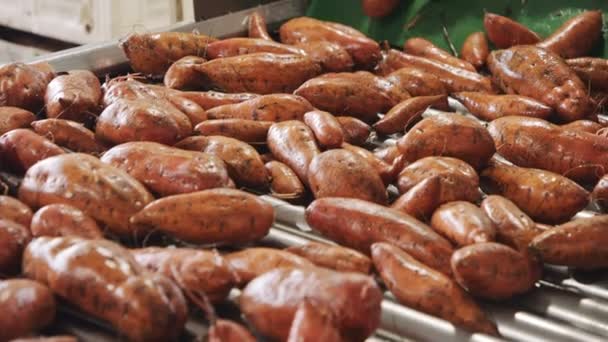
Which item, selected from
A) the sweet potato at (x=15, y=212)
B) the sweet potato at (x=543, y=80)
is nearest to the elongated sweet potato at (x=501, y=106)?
the sweet potato at (x=543, y=80)

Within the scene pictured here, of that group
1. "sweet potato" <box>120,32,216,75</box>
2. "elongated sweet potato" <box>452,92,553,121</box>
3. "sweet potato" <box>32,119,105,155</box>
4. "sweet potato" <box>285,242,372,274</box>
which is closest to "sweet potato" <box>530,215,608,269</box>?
"sweet potato" <box>285,242,372,274</box>

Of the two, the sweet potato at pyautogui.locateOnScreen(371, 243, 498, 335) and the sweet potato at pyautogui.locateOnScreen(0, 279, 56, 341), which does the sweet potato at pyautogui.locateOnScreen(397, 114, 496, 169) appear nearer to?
the sweet potato at pyautogui.locateOnScreen(371, 243, 498, 335)

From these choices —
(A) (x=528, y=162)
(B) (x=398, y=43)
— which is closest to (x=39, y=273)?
(A) (x=528, y=162)

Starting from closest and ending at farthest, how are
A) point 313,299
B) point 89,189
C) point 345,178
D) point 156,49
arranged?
1. point 313,299
2. point 89,189
3. point 345,178
4. point 156,49

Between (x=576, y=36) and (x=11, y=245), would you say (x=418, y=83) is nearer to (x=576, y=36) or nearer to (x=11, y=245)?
(x=576, y=36)

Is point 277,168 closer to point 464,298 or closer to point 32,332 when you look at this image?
point 464,298

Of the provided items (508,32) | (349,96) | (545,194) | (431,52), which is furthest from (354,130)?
(508,32)
